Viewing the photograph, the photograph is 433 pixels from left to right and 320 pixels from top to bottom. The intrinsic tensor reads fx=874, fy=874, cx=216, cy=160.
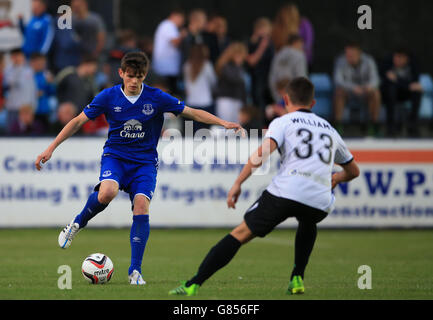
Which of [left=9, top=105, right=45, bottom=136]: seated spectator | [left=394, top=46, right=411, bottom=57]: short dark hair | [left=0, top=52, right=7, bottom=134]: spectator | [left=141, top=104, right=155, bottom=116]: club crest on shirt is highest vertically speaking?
[left=394, top=46, right=411, bottom=57]: short dark hair

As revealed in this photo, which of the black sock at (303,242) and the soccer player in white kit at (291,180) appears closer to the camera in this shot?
the soccer player in white kit at (291,180)

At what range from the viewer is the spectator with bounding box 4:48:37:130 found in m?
16.0

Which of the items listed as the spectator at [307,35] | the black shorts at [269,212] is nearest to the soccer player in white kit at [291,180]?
the black shorts at [269,212]

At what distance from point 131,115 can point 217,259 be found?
2200 mm

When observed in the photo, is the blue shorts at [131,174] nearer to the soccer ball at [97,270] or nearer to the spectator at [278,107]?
the soccer ball at [97,270]

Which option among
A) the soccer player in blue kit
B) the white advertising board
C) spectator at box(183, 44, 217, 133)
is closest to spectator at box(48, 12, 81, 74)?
the white advertising board

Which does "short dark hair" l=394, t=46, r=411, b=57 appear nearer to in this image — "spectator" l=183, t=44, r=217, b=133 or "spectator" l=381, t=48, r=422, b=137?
"spectator" l=381, t=48, r=422, b=137

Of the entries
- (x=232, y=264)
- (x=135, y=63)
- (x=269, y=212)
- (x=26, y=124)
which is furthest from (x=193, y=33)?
(x=269, y=212)

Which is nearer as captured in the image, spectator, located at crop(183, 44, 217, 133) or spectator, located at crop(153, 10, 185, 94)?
spectator, located at crop(183, 44, 217, 133)

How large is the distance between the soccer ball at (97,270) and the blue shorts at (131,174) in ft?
2.22

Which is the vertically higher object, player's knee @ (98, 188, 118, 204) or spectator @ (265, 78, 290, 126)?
spectator @ (265, 78, 290, 126)

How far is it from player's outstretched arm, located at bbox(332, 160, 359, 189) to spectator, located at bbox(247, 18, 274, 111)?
9028 mm

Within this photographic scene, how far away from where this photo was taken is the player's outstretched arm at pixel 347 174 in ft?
25.1
